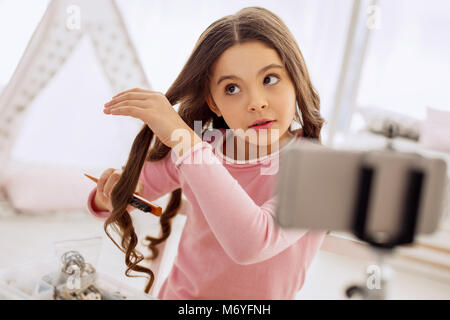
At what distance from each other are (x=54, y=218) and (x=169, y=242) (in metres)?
0.25

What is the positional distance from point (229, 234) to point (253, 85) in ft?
0.55

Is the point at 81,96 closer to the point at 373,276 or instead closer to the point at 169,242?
the point at 169,242

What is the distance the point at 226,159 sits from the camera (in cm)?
52

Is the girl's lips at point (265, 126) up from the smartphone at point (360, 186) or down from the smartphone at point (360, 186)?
down

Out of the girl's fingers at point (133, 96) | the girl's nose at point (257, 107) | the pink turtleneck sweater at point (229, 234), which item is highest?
the girl's fingers at point (133, 96)

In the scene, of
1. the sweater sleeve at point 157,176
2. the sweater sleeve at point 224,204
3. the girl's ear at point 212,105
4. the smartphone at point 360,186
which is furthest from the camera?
the sweater sleeve at point 157,176

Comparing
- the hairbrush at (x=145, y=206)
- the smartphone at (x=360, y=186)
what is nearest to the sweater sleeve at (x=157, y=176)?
the hairbrush at (x=145, y=206)

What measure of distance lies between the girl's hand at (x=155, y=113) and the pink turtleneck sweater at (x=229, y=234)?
0.02 m

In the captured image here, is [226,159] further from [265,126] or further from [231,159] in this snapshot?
[265,126]

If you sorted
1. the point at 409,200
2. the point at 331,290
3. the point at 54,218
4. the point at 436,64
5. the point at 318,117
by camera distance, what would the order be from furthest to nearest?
1. the point at 436,64
2. the point at 54,218
3. the point at 331,290
4. the point at 318,117
5. the point at 409,200

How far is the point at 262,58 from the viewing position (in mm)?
415

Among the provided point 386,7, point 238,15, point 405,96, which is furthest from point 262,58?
point 386,7

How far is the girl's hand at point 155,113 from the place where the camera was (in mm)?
376

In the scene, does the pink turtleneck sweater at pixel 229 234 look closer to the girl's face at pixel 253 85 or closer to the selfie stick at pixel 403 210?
the girl's face at pixel 253 85
